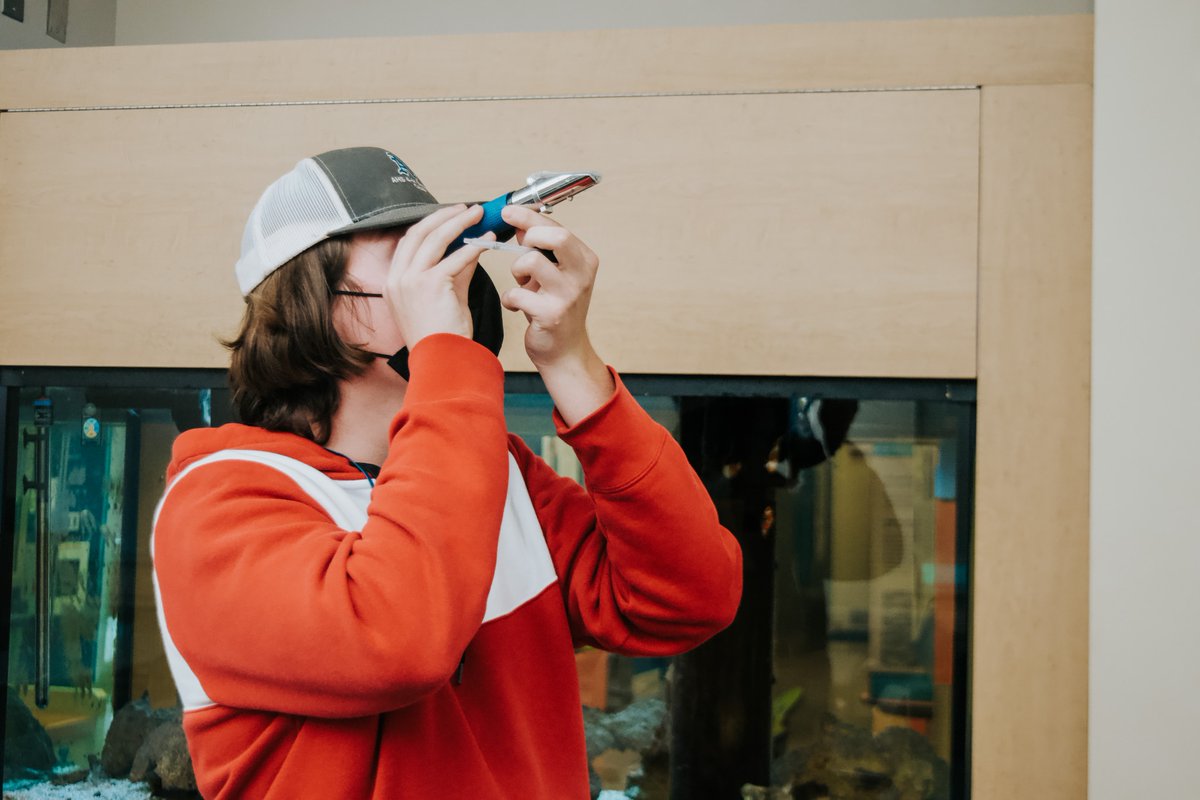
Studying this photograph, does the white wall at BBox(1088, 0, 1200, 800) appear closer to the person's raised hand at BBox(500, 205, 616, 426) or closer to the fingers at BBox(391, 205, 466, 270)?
the person's raised hand at BBox(500, 205, 616, 426)

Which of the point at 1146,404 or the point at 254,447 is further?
the point at 1146,404

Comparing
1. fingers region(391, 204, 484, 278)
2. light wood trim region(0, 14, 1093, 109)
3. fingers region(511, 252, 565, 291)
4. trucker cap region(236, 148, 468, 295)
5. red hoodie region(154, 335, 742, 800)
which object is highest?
light wood trim region(0, 14, 1093, 109)

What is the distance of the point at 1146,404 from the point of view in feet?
4.73

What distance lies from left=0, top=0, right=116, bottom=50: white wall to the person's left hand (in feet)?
5.72

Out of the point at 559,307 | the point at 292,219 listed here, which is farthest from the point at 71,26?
the point at 559,307

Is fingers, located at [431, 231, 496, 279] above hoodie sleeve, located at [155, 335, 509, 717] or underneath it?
above

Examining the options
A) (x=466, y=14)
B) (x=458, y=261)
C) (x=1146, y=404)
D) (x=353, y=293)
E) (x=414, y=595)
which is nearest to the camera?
(x=414, y=595)

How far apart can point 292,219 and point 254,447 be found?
21 cm

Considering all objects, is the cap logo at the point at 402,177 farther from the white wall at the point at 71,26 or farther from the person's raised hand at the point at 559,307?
the white wall at the point at 71,26

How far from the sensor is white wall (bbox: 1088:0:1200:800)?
1.41 metres

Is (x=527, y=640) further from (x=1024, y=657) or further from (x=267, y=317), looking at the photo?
(x=1024, y=657)

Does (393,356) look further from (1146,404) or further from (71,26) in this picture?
(71,26)

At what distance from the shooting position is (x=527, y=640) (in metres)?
0.85

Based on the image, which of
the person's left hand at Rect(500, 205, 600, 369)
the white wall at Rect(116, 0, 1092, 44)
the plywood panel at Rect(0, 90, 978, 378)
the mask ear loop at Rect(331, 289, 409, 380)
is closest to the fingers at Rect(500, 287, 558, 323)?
the person's left hand at Rect(500, 205, 600, 369)
